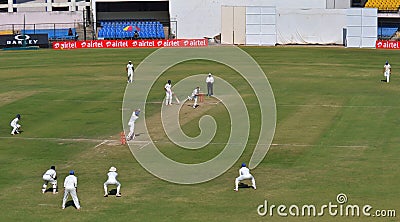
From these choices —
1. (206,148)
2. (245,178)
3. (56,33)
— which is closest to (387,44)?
(56,33)

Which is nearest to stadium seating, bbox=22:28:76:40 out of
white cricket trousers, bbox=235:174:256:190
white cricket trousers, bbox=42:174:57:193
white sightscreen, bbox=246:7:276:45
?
white sightscreen, bbox=246:7:276:45

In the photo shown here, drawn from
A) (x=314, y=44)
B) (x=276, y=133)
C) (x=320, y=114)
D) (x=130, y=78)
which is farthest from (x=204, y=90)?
(x=314, y=44)

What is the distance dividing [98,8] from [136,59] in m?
40.0

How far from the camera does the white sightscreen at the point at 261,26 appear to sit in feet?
351

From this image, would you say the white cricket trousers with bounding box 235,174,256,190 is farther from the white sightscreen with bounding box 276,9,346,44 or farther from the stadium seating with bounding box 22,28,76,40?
the stadium seating with bounding box 22,28,76,40

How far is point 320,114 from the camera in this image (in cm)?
5434

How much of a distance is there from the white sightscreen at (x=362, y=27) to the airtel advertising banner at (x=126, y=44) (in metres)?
20.0

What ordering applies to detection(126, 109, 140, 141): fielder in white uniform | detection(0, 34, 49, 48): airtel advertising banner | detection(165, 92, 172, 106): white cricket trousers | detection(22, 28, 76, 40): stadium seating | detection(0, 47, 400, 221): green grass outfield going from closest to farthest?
detection(0, 47, 400, 221): green grass outfield
detection(126, 109, 140, 141): fielder in white uniform
detection(165, 92, 172, 106): white cricket trousers
detection(0, 34, 49, 48): airtel advertising banner
detection(22, 28, 76, 40): stadium seating

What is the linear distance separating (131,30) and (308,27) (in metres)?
26.7

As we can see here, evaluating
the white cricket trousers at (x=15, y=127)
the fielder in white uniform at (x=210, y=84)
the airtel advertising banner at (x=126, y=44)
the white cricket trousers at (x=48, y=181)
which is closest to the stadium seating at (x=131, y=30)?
the airtel advertising banner at (x=126, y=44)

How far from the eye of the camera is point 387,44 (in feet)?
340

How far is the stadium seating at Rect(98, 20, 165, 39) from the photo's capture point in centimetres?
11662

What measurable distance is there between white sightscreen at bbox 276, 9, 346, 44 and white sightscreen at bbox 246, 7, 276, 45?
6.23 feet

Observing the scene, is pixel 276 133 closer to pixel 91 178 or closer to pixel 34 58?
pixel 91 178
